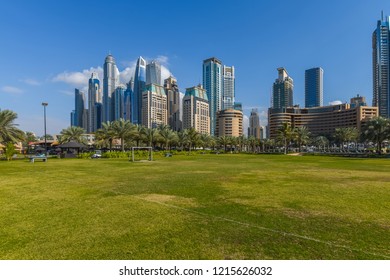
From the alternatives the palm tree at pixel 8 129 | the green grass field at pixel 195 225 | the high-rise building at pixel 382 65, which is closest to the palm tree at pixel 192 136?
the palm tree at pixel 8 129

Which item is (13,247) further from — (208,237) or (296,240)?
(296,240)

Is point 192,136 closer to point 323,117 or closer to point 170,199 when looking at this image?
point 170,199

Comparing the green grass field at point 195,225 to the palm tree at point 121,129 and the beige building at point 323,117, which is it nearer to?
the palm tree at point 121,129

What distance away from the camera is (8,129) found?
4216 centimetres

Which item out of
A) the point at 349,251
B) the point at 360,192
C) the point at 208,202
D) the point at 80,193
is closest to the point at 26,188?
the point at 80,193

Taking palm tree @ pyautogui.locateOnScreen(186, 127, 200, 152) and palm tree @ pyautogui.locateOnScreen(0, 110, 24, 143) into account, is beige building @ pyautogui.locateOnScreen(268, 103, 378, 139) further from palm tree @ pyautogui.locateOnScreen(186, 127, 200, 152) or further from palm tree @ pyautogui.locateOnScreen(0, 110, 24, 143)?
palm tree @ pyautogui.locateOnScreen(0, 110, 24, 143)

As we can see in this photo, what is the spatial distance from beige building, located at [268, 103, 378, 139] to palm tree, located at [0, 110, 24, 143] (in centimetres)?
14990

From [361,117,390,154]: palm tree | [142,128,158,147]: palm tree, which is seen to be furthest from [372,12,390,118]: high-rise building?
[142,128,158,147]: palm tree

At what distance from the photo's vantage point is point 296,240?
219 inches

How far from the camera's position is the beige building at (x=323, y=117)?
147m

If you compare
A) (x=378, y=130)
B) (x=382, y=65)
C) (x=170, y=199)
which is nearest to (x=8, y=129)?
(x=170, y=199)

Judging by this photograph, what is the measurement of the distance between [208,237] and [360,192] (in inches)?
372

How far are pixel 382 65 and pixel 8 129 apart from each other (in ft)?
762
